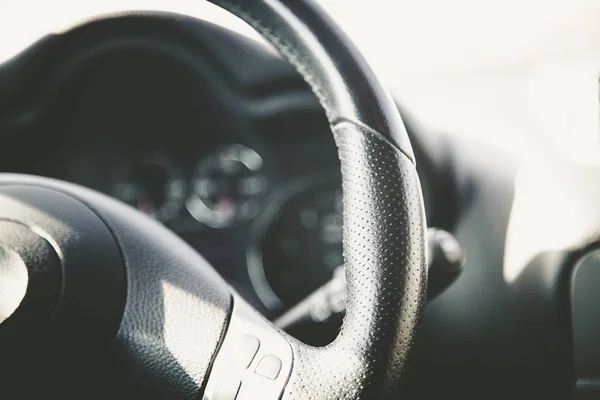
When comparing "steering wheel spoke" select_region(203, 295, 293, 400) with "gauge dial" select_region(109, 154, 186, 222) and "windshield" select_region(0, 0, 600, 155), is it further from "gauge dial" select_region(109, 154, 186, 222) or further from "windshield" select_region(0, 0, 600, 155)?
"gauge dial" select_region(109, 154, 186, 222)

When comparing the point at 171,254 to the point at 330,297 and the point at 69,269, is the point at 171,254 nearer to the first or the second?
the point at 69,269

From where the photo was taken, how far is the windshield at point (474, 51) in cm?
98

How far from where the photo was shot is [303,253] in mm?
1725

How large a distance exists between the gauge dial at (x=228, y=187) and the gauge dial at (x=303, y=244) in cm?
10

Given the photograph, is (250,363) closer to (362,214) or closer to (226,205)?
(362,214)

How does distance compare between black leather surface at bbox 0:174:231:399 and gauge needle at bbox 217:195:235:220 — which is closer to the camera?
black leather surface at bbox 0:174:231:399

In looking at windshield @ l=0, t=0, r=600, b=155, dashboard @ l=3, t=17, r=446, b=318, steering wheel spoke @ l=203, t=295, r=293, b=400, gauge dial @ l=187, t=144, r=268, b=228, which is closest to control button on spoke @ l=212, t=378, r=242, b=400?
steering wheel spoke @ l=203, t=295, r=293, b=400

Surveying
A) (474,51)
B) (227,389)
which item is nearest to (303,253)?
(474,51)

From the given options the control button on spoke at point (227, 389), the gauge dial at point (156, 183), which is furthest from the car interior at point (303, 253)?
the gauge dial at point (156, 183)

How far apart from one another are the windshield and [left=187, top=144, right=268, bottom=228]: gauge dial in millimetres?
536

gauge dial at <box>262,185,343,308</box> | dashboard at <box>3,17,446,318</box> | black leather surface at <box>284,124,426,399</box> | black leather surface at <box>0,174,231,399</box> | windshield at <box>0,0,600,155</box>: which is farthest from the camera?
gauge dial at <box>262,185,343,308</box>

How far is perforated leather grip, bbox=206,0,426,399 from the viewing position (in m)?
0.59

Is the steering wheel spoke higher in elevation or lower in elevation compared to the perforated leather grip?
lower

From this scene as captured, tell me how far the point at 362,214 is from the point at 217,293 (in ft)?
0.79
